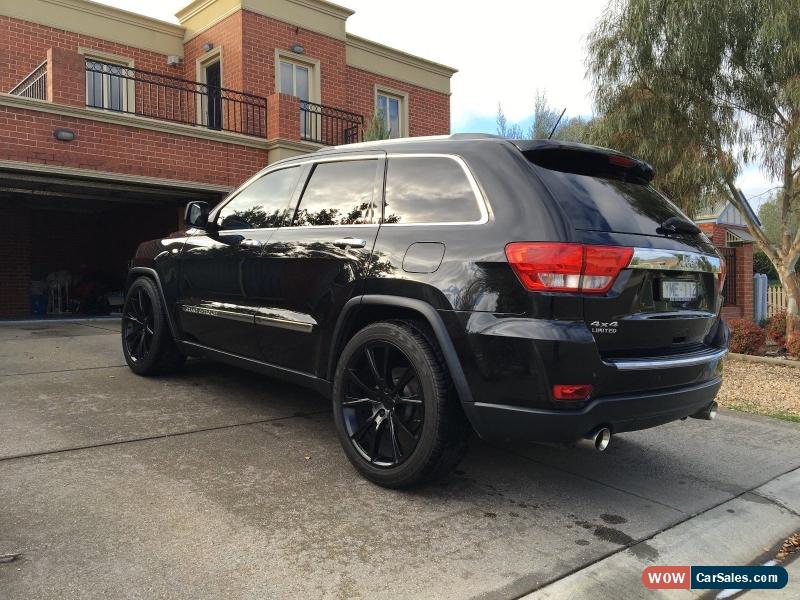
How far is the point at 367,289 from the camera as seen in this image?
11.1 feet

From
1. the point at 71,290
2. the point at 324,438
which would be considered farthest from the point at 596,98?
the point at 71,290

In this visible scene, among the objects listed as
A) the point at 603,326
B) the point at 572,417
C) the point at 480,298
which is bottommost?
the point at 572,417

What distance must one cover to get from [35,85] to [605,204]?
11655mm

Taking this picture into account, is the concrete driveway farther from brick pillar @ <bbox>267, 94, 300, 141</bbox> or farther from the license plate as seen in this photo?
brick pillar @ <bbox>267, 94, 300, 141</bbox>

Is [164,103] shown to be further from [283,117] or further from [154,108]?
[283,117]

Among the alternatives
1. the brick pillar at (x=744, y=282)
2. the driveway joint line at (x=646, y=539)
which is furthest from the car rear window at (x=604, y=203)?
the brick pillar at (x=744, y=282)

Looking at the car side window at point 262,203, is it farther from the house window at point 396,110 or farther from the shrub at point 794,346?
the house window at point 396,110

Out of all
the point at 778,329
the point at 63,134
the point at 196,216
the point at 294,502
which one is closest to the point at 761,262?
the point at 778,329

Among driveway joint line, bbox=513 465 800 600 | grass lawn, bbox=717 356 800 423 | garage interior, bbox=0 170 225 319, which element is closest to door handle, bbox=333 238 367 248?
driveway joint line, bbox=513 465 800 600

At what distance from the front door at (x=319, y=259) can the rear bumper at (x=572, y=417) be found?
1.04 metres

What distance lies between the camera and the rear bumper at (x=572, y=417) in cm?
274

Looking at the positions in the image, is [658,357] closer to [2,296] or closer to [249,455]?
[249,455]

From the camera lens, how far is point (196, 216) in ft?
15.7

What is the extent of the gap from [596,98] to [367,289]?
778 centimetres
